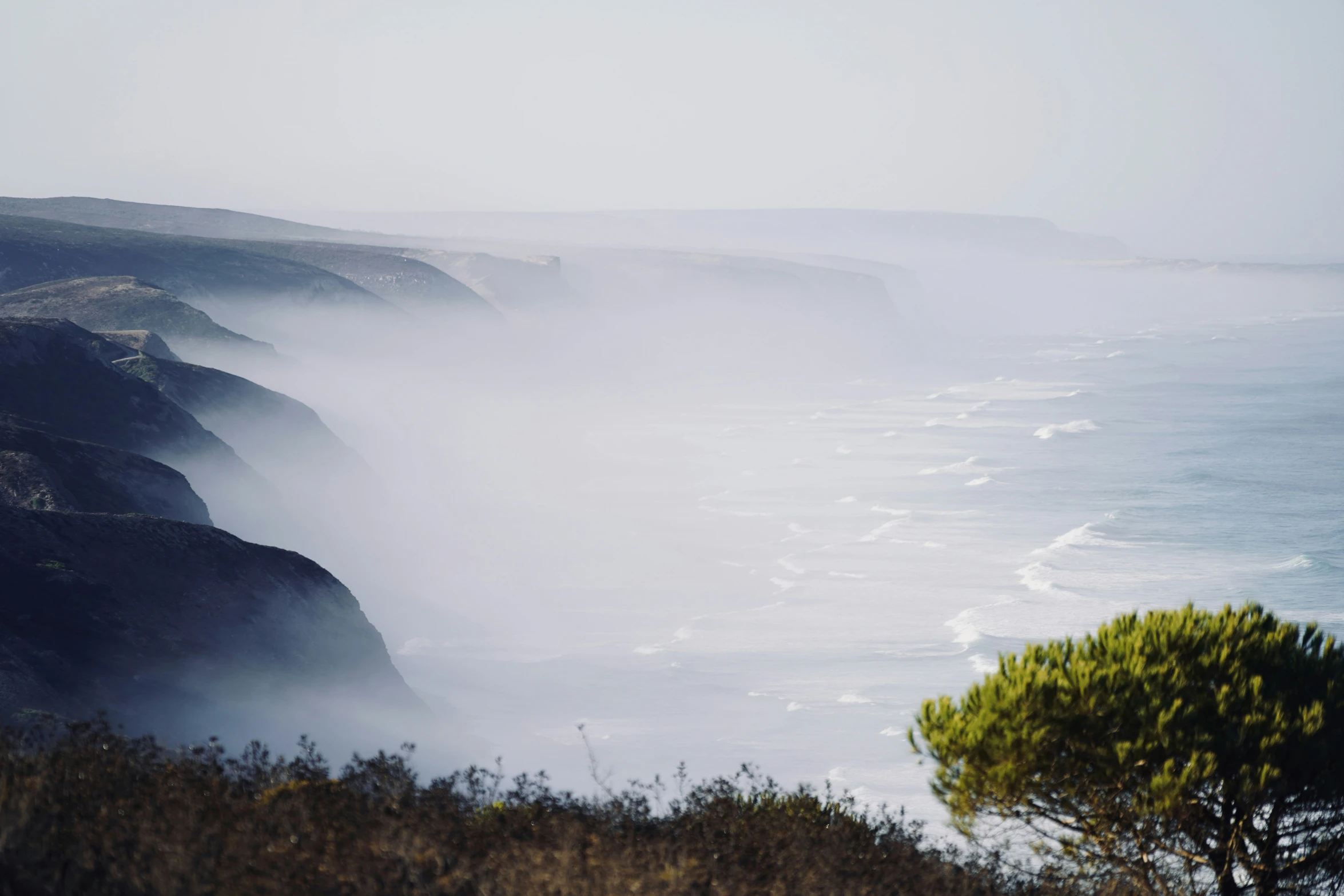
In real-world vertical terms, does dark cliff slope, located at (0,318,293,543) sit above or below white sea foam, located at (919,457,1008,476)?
below

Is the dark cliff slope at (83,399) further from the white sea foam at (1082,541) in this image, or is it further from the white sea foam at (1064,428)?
the white sea foam at (1064,428)

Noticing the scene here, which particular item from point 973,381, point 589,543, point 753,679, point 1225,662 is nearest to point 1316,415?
point 973,381

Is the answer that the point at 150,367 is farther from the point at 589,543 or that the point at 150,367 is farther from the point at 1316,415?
the point at 1316,415

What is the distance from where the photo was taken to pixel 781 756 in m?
21.3

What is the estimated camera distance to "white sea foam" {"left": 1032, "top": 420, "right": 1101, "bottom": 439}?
60.0 meters

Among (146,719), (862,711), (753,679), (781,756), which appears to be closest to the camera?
(146,719)

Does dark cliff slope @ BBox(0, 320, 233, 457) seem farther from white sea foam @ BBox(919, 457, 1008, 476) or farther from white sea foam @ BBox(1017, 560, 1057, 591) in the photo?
white sea foam @ BBox(919, 457, 1008, 476)

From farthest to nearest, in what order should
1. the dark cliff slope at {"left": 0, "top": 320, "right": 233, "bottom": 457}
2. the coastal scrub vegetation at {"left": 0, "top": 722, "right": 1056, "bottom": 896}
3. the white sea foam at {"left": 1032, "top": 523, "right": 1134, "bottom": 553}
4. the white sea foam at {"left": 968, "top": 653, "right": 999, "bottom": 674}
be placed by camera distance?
the white sea foam at {"left": 1032, "top": 523, "right": 1134, "bottom": 553} < the dark cliff slope at {"left": 0, "top": 320, "right": 233, "bottom": 457} < the white sea foam at {"left": 968, "top": 653, "right": 999, "bottom": 674} < the coastal scrub vegetation at {"left": 0, "top": 722, "right": 1056, "bottom": 896}

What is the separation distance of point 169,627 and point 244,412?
17.8 metres

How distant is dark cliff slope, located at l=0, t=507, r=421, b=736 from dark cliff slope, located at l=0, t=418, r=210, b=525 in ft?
5.72

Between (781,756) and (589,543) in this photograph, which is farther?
(589,543)

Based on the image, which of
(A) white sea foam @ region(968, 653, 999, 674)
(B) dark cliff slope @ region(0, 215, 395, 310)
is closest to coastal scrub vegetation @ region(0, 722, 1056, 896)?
(A) white sea foam @ region(968, 653, 999, 674)

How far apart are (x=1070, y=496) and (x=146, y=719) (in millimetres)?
37269

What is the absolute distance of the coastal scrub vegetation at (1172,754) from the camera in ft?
26.7
